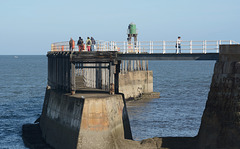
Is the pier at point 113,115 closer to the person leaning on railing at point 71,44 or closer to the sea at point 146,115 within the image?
the person leaning on railing at point 71,44

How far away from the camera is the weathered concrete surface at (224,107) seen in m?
29.6

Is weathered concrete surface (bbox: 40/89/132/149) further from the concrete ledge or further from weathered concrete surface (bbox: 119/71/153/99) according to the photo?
weathered concrete surface (bbox: 119/71/153/99)

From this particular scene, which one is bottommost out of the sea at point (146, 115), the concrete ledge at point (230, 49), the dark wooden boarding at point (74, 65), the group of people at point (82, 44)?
the sea at point (146, 115)

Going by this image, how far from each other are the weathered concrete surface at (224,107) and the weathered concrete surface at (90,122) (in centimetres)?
646

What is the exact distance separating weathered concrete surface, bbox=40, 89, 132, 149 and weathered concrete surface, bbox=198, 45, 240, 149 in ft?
21.2

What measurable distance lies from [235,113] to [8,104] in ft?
151

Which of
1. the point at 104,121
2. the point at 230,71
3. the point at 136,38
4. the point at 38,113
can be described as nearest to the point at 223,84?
the point at 230,71

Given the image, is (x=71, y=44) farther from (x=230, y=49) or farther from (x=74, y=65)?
(x=230, y=49)

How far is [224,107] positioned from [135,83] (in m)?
41.3

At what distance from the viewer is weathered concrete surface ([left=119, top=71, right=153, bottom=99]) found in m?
67.4

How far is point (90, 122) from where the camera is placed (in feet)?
108

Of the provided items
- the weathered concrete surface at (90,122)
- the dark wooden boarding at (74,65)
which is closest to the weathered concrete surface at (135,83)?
the dark wooden boarding at (74,65)

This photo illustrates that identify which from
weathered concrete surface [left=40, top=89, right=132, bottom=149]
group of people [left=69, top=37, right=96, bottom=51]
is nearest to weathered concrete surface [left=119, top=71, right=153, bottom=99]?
group of people [left=69, top=37, right=96, bottom=51]

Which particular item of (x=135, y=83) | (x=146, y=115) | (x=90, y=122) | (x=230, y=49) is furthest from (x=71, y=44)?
(x=135, y=83)
